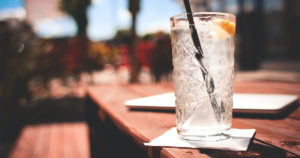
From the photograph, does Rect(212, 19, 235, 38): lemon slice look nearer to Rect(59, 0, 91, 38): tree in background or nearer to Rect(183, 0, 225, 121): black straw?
Rect(183, 0, 225, 121): black straw

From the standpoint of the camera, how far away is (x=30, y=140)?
2.09 meters

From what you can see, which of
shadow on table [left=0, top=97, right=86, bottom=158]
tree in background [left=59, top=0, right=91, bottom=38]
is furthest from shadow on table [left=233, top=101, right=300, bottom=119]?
tree in background [left=59, top=0, right=91, bottom=38]

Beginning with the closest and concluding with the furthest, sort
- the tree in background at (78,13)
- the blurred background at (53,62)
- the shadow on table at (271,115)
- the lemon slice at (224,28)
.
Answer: the lemon slice at (224,28) < the shadow on table at (271,115) < the blurred background at (53,62) < the tree in background at (78,13)

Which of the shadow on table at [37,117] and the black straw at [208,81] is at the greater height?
the black straw at [208,81]

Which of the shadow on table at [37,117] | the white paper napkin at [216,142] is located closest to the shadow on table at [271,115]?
the white paper napkin at [216,142]

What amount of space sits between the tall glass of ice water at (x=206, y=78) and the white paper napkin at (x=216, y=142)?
0.7 inches

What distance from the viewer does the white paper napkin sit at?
1.30 ft

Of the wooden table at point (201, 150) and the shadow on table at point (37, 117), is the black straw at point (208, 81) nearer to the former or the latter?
the wooden table at point (201, 150)

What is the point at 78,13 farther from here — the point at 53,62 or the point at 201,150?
the point at 201,150

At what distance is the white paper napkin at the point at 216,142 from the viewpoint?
396 mm

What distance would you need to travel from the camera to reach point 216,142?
43 cm

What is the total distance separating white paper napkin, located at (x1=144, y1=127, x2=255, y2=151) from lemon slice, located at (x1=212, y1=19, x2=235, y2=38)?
0.18 metres

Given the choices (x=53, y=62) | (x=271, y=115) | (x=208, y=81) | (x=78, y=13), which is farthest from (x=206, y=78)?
(x=78, y=13)

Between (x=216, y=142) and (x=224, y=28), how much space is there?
8.0 inches
